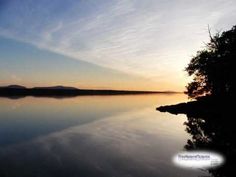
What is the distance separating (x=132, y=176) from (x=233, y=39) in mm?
51805

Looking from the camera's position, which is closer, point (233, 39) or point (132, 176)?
point (132, 176)

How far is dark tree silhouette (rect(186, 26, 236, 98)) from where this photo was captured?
6022cm

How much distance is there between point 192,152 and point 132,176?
30.3ft

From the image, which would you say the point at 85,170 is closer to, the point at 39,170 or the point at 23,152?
the point at 39,170

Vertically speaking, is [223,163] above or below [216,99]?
below

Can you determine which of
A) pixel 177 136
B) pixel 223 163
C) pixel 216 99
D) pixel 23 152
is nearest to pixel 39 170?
pixel 23 152

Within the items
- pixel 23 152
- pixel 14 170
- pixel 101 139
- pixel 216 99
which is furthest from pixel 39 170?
pixel 216 99

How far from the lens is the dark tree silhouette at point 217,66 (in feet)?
198

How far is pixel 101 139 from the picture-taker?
34.5m

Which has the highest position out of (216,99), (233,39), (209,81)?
(233,39)

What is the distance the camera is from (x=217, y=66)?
205 feet

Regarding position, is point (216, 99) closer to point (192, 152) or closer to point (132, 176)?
point (192, 152)

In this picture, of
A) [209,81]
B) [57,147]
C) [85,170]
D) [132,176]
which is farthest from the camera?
[209,81]

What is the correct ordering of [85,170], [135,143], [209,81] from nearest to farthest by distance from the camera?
[85,170] < [135,143] < [209,81]
